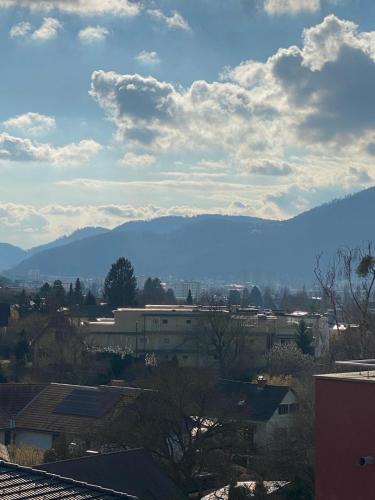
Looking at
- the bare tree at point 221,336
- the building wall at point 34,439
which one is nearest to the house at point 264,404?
the building wall at point 34,439

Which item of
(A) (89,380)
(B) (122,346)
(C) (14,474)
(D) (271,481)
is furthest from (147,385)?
(B) (122,346)

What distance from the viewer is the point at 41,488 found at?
11703mm

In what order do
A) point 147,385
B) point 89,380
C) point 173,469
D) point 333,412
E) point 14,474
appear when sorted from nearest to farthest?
point 14,474 < point 333,412 < point 173,469 < point 147,385 < point 89,380

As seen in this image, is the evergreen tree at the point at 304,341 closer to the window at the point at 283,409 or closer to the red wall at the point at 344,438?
the window at the point at 283,409

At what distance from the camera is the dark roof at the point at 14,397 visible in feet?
119

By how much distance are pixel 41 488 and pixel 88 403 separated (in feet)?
77.5

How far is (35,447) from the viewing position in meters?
33.4

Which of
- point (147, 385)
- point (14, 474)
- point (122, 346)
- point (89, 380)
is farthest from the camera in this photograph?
point (122, 346)

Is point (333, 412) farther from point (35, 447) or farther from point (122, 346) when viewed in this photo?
point (122, 346)

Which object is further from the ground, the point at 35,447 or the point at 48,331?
the point at 48,331

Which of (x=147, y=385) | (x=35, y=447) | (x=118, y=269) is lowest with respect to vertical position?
(x=35, y=447)

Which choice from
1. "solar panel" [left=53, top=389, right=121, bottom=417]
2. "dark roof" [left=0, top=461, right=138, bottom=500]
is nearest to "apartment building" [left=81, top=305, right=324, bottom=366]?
"solar panel" [left=53, top=389, right=121, bottom=417]

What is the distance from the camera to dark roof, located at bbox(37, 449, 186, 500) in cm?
2266

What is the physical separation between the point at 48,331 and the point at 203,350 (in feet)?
31.9
